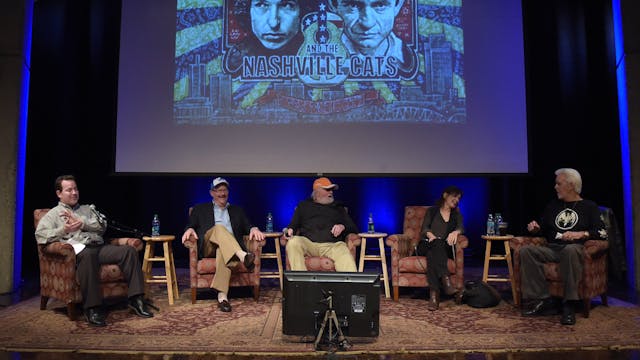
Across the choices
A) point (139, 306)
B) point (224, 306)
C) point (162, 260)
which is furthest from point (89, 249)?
point (224, 306)

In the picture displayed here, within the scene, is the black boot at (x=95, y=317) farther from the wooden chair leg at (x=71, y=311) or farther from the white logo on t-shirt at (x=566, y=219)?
the white logo on t-shirt at (x=566, y=219)

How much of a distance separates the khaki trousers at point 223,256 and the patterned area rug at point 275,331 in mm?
213

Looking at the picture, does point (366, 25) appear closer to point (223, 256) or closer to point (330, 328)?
point (223, 256)

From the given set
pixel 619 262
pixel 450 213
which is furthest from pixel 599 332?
pixel 619 262

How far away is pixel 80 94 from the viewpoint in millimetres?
6035

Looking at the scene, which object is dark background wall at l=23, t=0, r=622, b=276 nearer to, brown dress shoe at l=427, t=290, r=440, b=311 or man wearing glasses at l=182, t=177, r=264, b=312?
man wearing glasses at l=182, t=177, r=264, b=312

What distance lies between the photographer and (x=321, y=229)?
441cm

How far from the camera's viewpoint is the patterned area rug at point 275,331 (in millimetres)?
2932

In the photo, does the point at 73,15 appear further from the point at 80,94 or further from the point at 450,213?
the point at 450,213

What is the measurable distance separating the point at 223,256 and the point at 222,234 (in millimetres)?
183

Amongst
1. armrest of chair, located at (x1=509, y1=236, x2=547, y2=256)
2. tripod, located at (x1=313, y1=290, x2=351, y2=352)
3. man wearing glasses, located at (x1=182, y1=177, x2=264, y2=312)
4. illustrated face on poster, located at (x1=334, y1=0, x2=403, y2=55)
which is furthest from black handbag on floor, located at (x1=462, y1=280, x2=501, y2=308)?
illustrated face on poster, located at (x1=334, y1=0, x2=403, y2=55)

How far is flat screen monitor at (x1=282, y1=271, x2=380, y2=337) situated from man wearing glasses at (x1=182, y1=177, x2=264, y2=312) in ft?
3.62

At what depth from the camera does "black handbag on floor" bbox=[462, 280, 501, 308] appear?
13.1ft

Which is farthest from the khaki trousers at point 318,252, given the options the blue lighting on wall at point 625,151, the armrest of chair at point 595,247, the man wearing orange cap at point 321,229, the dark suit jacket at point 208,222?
the blue lighting on wall at point 625,151
